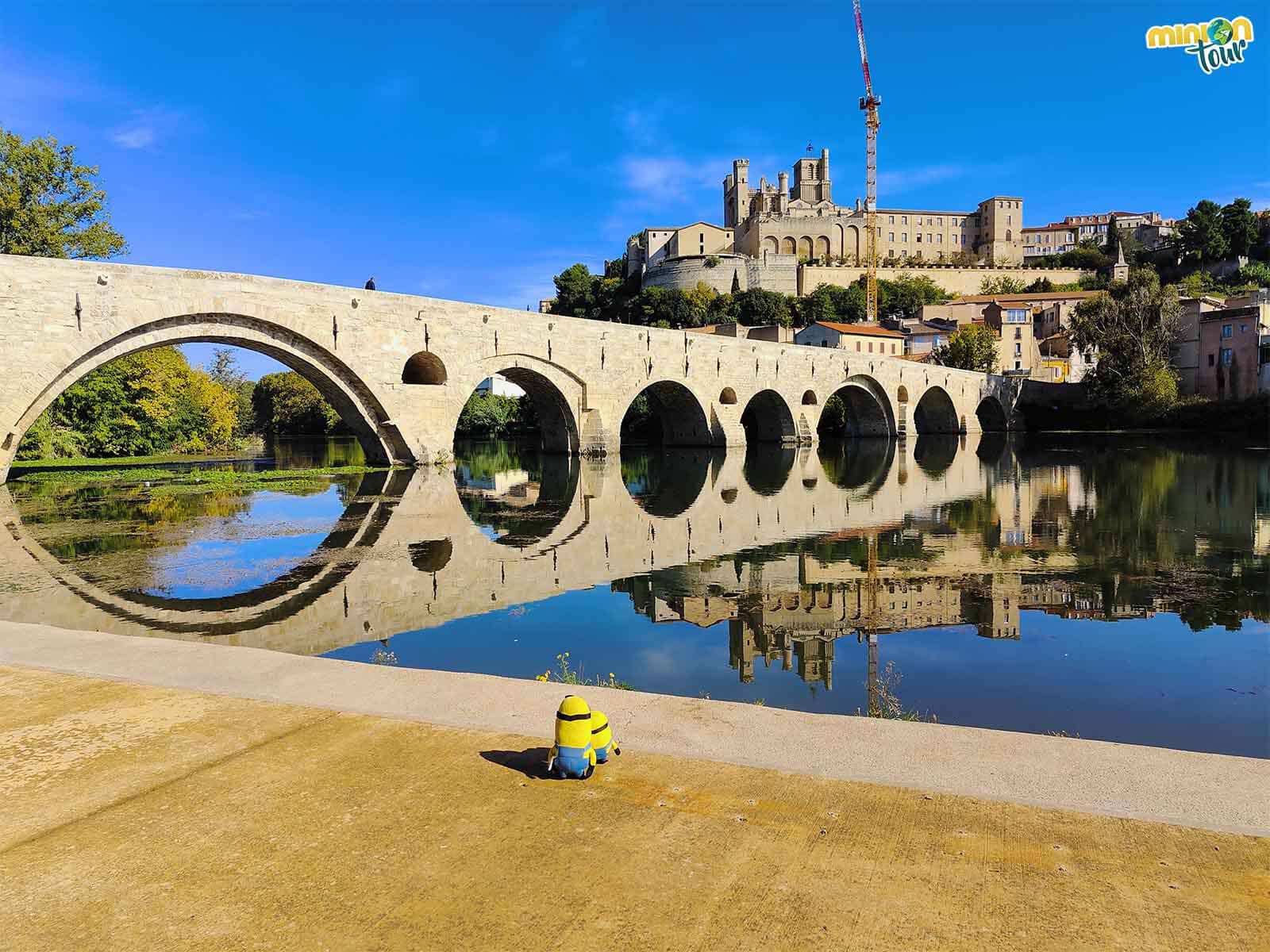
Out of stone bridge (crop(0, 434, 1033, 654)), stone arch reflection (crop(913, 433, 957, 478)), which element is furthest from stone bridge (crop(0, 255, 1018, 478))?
stone arch reflection (crop(913, 433, 957, 478))

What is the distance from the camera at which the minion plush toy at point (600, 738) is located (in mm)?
3670

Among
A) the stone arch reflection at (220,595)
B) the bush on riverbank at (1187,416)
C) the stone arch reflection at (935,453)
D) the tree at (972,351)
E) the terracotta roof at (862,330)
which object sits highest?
the terracotta roof at (862,330)

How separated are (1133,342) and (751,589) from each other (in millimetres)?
50652

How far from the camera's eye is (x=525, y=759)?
12.7 feet

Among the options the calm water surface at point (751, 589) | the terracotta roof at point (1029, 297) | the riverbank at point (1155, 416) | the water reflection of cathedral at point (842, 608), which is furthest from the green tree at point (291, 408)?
the water reflection of cathedral at point (842, 608)

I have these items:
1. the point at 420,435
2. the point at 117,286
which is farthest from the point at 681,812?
the point at 420,435

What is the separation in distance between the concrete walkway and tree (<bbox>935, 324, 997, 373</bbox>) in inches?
2550

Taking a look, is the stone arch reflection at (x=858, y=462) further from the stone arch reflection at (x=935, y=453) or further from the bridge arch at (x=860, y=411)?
the bridge arch at (x=860, y=411)

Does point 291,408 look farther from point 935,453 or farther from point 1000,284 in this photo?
point 1000,284

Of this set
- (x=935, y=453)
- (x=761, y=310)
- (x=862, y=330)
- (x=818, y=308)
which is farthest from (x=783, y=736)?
(x=818, y=308)

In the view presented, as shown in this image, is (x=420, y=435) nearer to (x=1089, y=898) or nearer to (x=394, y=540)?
(x=394, y=540)

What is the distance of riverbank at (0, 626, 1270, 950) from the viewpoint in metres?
2.55

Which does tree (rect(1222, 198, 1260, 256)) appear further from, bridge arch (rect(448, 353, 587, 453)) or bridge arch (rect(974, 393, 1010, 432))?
bridge arch (rect(448, 353, 587, 453))

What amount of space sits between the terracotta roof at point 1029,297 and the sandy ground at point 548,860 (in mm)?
84626
